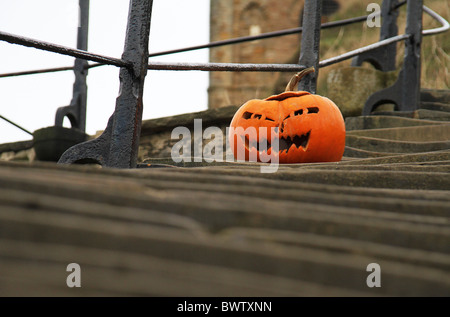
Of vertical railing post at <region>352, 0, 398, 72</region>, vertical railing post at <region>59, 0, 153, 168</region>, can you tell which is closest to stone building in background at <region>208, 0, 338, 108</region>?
vertical railing post at <region>352, 0, 398, 72</region>

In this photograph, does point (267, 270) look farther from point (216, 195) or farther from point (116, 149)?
point (116, 149)

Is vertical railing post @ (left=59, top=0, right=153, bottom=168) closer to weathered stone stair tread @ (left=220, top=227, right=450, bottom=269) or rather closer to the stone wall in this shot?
weathered stone stair tread @ (left=220, top=227, right=450, bottom=269)

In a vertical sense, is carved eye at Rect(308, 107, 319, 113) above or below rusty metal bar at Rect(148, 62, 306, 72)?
below

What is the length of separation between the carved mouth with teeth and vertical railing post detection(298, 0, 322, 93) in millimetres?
361

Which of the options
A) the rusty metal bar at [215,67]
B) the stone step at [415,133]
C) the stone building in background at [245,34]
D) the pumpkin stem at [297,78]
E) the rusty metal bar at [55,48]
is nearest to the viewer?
the rusty metal bar at [55,48]

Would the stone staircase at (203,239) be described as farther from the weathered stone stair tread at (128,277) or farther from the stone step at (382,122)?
the stone step at (382,122)

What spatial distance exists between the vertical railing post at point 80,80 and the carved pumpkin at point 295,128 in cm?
172

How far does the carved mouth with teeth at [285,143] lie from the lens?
1958 mm

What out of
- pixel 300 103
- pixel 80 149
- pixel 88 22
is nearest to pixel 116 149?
pixel 80 149

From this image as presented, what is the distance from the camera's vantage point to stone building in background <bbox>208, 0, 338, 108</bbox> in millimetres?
12375

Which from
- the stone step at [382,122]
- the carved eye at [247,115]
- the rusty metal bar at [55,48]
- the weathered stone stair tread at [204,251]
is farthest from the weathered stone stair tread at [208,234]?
the stone step at [382,122]

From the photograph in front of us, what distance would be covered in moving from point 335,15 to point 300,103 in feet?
35.0

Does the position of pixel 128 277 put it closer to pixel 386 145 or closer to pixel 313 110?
pixel 313 110

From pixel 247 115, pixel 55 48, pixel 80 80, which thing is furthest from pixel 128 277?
pixel 80 80
